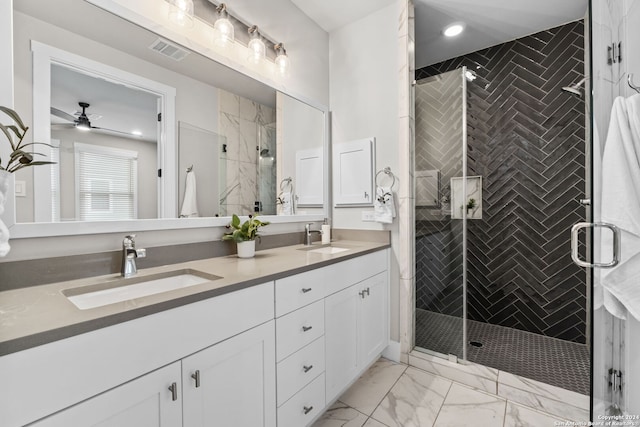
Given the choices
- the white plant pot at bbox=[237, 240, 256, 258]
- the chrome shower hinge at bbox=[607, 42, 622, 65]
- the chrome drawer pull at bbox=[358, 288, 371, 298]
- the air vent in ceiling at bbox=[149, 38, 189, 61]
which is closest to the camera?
the chrome shower hinge at bbox=[607, 42, 622, 65]

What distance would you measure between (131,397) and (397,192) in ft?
6.27

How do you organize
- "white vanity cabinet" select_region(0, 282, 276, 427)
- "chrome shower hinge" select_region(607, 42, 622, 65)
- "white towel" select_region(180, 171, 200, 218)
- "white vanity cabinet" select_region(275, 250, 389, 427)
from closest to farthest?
"white vanity cabinet" select_region(0, 282, 276, 427), "chrome shower hinge" select_region(607, 42, 622, 65), "white vanity cabinet" select_region(275, 250, 389, 427), "white towel" select_region(180, 171, 200, 218)

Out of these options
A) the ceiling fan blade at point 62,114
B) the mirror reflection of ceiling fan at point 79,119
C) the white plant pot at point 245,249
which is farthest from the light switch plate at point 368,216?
the ceiling fan blade at point 62,114

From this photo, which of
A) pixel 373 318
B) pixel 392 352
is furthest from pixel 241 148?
pixel 392 352

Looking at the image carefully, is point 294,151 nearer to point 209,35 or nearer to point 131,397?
point 209,35

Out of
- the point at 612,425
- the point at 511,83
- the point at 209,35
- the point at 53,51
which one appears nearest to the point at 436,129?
the point at 511,83

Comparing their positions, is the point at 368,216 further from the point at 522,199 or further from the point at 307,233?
the point at 522,199

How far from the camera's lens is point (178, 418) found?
2.86ft

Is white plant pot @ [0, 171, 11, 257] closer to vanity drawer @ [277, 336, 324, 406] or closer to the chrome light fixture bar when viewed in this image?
vanity drawer @ [277, 336, 324, 406]

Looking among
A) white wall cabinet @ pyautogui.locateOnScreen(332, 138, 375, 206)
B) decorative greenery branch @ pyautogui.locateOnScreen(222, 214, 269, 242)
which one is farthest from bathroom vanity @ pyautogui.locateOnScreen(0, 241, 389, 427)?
white wall cabinet @ pyautogui.locateOnScreen(332, 138, 375, 206)

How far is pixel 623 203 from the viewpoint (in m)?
1.01

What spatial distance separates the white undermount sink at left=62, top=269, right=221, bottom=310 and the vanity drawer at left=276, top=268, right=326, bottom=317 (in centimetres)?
28

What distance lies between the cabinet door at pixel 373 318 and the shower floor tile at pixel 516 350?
0.32m

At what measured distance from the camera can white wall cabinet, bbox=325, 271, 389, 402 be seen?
5.10ft
